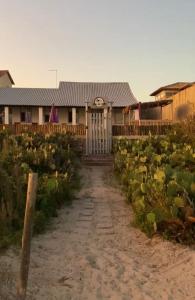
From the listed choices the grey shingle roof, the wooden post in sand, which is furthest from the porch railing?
the wooden post in sand

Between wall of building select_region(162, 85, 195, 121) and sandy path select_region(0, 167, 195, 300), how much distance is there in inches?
456

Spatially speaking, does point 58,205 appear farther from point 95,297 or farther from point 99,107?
point 99,107

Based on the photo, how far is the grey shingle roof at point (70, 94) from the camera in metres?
37.2

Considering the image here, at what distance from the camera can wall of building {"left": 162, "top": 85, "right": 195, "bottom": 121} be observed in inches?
813

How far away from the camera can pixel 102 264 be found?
640 cm

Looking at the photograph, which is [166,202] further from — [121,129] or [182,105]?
[182,105]

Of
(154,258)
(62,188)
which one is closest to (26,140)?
(62,188)

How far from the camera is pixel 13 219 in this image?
7547 mm

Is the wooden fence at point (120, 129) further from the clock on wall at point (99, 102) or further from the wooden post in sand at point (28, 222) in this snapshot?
the wooden post in sand at point (28, 222)

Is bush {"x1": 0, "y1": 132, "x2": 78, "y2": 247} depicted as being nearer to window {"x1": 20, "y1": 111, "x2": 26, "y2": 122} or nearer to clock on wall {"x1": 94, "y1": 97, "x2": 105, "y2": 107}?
clock on wall {"x1": 94, "y1": 97, "x2": 105, "y2": 107}

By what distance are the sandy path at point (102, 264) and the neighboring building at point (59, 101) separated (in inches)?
1130

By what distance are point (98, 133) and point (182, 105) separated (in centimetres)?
612

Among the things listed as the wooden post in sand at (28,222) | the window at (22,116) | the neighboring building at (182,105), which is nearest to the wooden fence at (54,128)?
the neighboring building at (182,105)

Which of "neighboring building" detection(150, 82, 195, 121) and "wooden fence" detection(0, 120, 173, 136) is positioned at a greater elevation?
"neighboring building" detection(150, 82, 195, 121)
